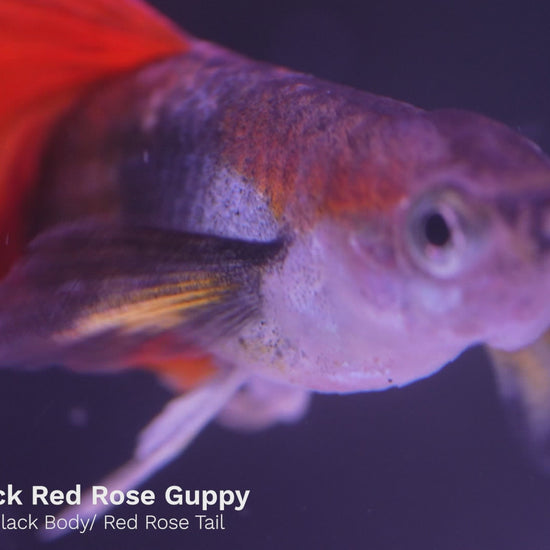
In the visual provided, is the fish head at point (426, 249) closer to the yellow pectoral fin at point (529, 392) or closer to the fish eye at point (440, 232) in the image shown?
the fish eye at point (440, 232)

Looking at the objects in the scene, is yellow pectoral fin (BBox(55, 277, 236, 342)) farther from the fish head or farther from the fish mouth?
the fish mouth

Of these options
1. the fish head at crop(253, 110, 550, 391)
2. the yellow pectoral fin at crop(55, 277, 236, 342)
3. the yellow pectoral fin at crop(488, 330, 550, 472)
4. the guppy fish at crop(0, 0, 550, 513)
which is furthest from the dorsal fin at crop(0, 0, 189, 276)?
the yellow pectoral fin at crop(488, 330, 550, 472)

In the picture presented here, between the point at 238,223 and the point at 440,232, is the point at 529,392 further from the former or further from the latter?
the point at 238,223

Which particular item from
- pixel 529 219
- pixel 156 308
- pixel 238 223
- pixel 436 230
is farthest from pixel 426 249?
pixel 156 308

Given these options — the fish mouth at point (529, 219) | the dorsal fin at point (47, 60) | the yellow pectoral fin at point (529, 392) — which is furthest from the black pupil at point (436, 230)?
the dorsal fin at point (47, 60)

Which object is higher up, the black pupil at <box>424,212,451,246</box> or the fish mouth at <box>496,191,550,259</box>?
the fish mouth at <box>496,191,550,259</box>

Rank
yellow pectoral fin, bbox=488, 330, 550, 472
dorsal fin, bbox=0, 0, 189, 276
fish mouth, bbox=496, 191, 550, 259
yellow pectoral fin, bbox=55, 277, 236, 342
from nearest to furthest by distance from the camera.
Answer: fish mouth, bbox=496, 191, 550, 259 < yellow pectoral fin, bbox=55, 277, 236, 342 < yellow pectoral fin, bbox=488, 330, 550, 472 < dorsal fin, bbox=0, 0, 189, 276

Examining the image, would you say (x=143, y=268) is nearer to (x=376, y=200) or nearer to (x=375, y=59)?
(x=376, y=200)
